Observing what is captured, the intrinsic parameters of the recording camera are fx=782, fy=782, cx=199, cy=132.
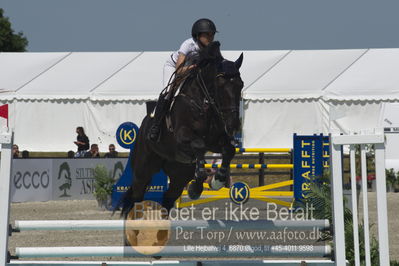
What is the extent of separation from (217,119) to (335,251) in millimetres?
1593

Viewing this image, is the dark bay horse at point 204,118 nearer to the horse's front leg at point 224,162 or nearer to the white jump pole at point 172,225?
the horse's front leg at point 224,162

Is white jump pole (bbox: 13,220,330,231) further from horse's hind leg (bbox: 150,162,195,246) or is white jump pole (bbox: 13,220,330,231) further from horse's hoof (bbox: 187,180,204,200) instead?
horse's hind leg (bbox: 150,162,195,246)

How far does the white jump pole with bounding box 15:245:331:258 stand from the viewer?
4500 millimetres

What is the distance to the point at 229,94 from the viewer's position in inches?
210

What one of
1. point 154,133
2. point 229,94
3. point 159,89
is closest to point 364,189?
point 229,94

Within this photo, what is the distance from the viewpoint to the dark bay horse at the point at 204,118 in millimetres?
5371

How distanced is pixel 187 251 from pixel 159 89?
1414cm

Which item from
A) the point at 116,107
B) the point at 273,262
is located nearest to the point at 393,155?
the point at 116,107

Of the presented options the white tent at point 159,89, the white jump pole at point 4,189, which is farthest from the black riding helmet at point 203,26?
the white tent at point 159,89

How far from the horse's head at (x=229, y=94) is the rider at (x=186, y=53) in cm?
46

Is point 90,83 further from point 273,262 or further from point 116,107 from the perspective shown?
point 273,262

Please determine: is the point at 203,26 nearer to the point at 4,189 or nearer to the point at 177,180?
the point at 177,180

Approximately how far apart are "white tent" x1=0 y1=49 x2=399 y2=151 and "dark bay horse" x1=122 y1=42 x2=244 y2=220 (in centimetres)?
1187

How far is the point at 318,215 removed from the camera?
546cm
